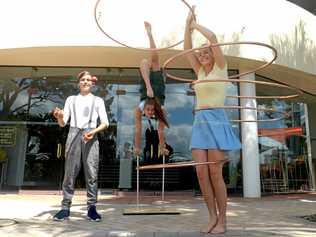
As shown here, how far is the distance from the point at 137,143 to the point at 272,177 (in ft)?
24.5

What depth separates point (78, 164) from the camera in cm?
557

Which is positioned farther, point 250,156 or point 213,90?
point 250,156

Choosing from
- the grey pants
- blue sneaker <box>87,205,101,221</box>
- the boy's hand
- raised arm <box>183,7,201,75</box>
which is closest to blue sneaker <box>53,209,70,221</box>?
the grey pants

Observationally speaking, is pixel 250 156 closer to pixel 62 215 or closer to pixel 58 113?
pixel 62 215

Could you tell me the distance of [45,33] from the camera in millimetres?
10461

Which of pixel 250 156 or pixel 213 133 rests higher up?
pixel 250 156

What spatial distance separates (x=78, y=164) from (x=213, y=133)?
205 cm

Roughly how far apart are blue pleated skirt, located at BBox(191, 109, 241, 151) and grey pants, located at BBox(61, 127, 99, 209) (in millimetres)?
1591

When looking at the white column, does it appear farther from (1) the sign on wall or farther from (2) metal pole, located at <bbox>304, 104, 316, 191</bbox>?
(1) the sign on wall

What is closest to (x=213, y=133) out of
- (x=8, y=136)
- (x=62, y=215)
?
(x=62, y=215)

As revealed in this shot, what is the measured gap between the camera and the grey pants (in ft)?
18.0

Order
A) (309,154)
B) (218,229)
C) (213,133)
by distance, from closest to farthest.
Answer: (218,229) → (213,133) → (309,154)

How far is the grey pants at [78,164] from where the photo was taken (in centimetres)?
550

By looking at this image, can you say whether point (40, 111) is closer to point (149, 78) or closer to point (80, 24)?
point (80, 24)
